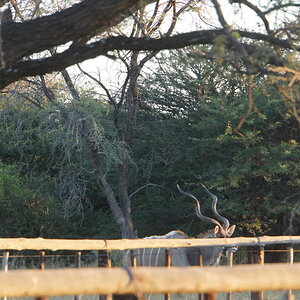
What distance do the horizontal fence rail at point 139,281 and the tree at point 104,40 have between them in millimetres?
2511

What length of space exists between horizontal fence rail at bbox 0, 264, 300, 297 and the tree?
2.51 meters

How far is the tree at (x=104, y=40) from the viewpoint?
6.01m

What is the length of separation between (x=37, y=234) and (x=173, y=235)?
8327mm

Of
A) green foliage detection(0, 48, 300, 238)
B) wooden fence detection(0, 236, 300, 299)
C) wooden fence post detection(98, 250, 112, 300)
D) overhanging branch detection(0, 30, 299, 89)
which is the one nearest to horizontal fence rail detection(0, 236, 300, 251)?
wooden fence post detection(98, 250, 112, 300)

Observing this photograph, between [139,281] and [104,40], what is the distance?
359cm

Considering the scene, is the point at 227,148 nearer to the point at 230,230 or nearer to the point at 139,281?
the point at 230,230

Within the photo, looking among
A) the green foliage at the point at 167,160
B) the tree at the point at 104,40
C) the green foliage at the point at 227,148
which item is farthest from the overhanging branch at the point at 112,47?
the green foliage at the point at 227,148

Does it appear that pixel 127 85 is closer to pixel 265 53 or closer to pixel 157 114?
pixel 157 114

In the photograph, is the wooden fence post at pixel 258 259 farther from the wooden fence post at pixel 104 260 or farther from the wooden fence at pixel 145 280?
the wooden fence at pixel 145 280

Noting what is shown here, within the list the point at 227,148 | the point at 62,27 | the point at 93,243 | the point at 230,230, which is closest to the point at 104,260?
the point at 93,243

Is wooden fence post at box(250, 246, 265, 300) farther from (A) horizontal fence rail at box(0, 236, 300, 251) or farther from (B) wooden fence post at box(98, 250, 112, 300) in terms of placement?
(B) wooden fence post at box(98, 250, 112, 300)

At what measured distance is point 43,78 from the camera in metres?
17.7

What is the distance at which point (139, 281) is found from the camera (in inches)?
132

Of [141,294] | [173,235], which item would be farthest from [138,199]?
[141,294]
